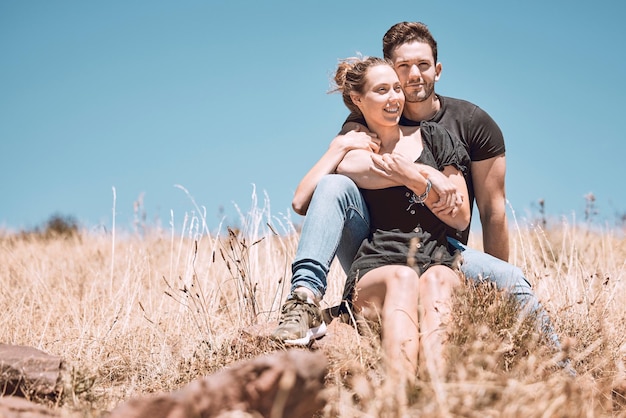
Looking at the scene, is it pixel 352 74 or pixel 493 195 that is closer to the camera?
pixel 352 74

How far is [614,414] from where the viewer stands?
2.85 meters

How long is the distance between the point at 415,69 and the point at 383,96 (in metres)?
0.45

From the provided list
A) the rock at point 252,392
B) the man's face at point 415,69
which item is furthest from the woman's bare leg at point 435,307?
the man's face at point 415,69

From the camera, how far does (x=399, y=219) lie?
3482mm

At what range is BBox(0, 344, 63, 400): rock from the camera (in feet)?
8.53

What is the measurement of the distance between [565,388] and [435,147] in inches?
69.5

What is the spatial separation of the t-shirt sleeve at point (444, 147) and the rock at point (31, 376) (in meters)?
2.08

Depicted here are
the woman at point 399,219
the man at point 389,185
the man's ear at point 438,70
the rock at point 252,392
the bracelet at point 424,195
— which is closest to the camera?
the rock at point 252,392

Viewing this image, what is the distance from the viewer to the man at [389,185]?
3.23 m

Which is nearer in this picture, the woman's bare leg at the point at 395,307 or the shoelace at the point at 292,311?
the woman's bare leg at the point at 395,307

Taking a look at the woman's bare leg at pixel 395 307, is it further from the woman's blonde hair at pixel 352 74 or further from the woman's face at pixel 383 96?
the woman's blonde hair at pixel 352 74

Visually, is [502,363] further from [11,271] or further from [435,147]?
[11,271]

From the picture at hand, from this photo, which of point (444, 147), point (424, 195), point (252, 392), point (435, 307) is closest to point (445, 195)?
point (424, 195)

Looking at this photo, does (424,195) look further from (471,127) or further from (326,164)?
(471,127)
